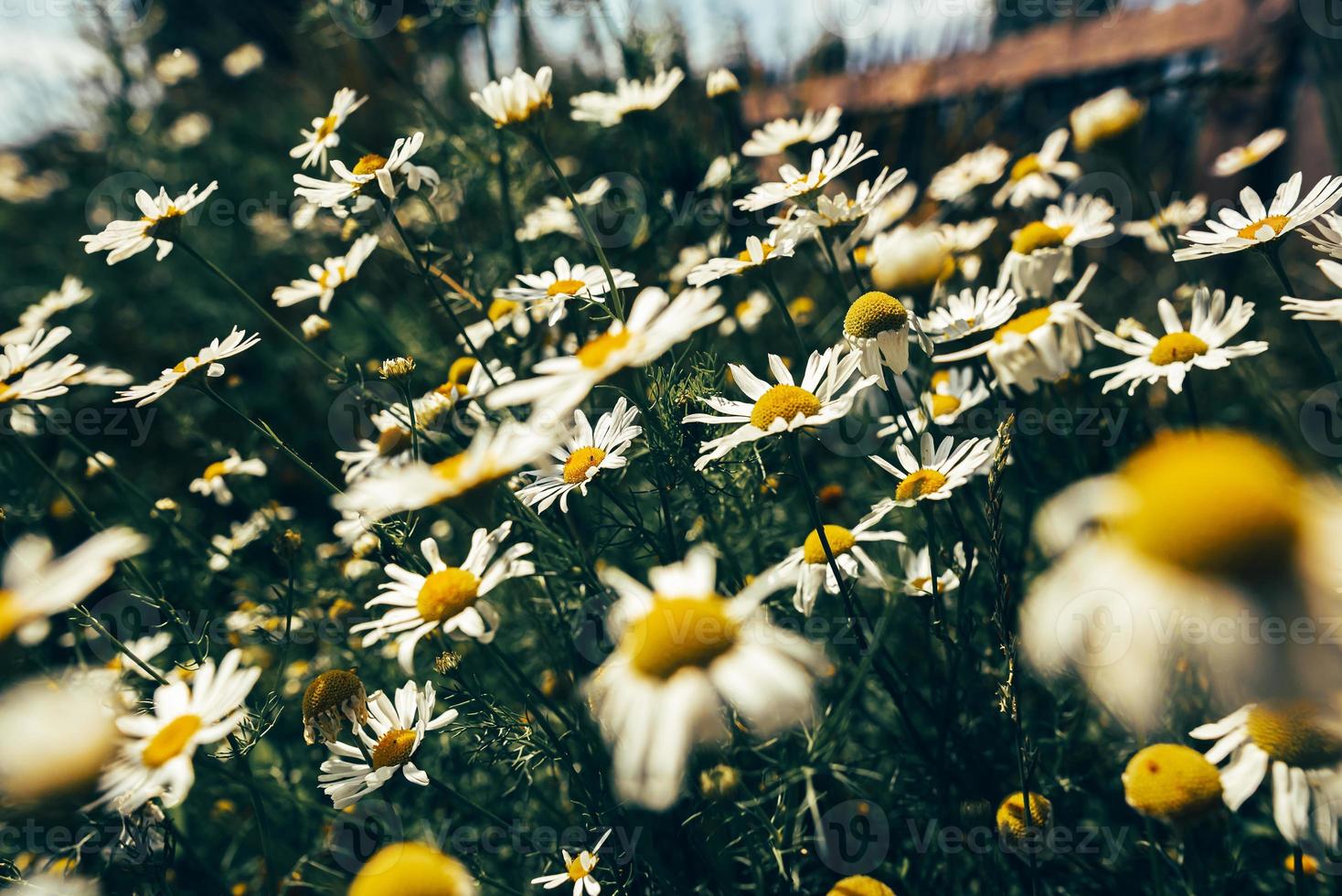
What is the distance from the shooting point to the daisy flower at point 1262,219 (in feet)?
4.37

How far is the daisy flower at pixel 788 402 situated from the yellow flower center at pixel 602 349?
0.66 ft

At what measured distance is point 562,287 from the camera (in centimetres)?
167

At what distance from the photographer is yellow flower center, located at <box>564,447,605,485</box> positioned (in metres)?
1.33

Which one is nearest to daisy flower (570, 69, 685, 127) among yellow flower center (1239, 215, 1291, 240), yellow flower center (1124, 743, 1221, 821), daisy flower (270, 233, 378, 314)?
daisy flower (270, 233, 378, 314)

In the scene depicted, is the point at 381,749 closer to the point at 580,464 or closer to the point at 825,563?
the point at 580,464

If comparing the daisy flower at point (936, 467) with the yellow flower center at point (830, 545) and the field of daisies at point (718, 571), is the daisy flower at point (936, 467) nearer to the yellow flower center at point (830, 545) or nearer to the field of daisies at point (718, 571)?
the field of daisies at point (718, 571)

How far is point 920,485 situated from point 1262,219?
31.7 inches

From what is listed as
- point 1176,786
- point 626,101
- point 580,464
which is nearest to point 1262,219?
point 1176,786

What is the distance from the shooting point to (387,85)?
168 inches

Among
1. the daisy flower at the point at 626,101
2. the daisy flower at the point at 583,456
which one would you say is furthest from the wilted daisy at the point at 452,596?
the daisy flower at the point at 626,101

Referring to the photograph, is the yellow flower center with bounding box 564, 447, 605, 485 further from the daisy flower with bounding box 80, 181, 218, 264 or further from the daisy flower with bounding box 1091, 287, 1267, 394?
the daisy flower with bounding box 80, 181, 218, 264

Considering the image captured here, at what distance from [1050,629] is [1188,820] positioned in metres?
0.39

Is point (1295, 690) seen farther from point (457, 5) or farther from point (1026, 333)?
point (457, 5)

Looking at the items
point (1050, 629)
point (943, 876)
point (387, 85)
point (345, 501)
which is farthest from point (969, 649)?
point (387, 85)
